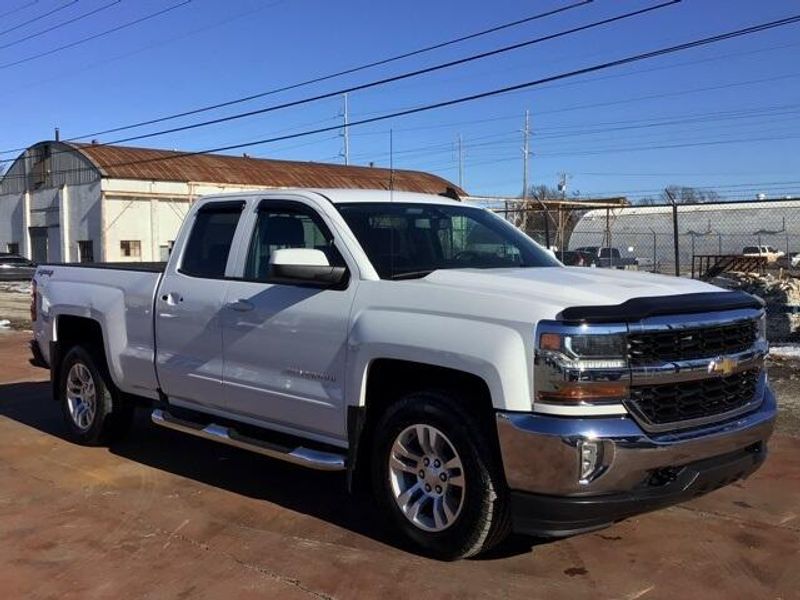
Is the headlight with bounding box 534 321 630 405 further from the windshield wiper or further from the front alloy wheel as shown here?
the windshield wiper

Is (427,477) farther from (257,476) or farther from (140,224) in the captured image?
(140,224)

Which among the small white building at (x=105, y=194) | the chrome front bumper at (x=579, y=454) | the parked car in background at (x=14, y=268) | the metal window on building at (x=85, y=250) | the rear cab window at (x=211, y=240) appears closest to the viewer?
the chrome front bumper at (x=579, y=454)

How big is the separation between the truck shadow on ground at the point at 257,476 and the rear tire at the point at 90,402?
18 centimetres

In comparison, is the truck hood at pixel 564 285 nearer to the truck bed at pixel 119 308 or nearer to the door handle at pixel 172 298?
the door handle at pixel 172 298

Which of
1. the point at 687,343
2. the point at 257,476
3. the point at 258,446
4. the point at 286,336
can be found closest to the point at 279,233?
the point at 286,336

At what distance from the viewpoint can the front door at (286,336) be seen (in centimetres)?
483

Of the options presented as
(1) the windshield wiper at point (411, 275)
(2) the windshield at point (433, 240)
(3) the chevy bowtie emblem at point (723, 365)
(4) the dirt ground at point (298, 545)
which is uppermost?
(2) the windshield at point (433, 240)

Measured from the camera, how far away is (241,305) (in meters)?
5.38

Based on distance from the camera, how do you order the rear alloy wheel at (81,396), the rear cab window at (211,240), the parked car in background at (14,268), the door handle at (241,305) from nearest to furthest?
the door handle at (241,305) < the rear cab window at (211,240) < the rear alloy wheel at (81,396) < the parked car in background at (14,268)

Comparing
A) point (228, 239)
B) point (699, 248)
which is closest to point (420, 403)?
point (228, 239)

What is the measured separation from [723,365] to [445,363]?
4.57ft

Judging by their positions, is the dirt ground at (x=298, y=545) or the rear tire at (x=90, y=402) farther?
the rear tire at (x=90, y=402)

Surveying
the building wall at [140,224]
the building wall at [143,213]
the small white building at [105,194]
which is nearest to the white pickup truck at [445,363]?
the small white building at [105,194]

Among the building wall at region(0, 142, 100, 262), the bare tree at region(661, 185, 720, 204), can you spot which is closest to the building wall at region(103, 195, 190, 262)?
the building wall at region(0, 142, 100, 262)
